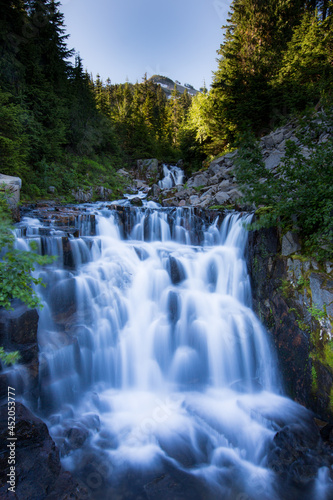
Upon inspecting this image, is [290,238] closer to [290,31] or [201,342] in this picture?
[201,342]

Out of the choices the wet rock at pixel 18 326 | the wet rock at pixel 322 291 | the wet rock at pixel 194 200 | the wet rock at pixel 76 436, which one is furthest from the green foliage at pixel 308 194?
the wet rock at pixel 194 200

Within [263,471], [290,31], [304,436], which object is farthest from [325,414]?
[290,31]

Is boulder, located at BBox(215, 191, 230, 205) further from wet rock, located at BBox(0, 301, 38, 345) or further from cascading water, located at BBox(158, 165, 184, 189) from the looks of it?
wet rock, located at BBox(0, 301, 38, 345)

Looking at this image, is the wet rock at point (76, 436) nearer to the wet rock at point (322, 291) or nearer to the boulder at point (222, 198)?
the wet rock at point (322, 291)

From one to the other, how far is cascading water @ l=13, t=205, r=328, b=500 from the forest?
5771 mm

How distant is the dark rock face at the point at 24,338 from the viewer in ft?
13.9

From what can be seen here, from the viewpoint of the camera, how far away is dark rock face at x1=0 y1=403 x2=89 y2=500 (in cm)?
302

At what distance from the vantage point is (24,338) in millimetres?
4449

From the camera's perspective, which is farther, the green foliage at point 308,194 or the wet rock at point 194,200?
the wet rock at point 194,200

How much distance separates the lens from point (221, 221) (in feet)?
32.7

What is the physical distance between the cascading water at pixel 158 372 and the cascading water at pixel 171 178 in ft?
53.1

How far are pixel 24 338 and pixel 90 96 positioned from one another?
91.6 ft

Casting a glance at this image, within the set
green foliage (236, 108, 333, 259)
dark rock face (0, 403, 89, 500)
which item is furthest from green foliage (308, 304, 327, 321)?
dark rock face (0, 403, 89, 500)

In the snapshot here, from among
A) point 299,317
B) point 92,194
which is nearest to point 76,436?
point 299,317
